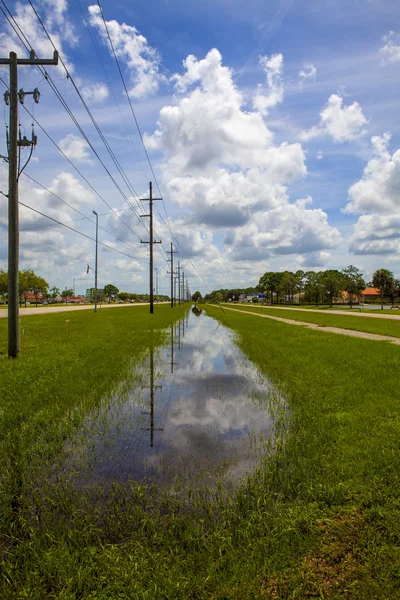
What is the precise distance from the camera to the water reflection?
554 centimetres

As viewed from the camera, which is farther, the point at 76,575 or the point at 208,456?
the point at 208,456

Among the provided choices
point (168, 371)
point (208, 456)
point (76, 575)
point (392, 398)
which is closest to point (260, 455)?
point (208, 456)

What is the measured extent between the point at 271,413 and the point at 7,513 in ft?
19.2

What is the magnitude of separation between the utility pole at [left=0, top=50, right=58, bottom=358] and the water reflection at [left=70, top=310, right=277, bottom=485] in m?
5.90

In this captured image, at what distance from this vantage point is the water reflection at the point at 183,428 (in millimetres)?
5535

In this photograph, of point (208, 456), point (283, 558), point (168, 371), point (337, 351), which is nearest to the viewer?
point (283, 558)

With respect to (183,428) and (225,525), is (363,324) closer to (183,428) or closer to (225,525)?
(183,428)

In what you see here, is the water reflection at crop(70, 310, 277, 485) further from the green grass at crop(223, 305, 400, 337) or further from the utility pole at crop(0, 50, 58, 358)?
the green grass at crop(223, 305, 400, 337)

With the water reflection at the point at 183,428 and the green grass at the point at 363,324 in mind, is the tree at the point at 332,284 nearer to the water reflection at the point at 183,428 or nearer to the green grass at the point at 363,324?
the green grass at the point at 363,324

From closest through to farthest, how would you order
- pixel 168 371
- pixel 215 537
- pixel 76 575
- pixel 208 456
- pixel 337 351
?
pixel 76 575 < pixel 215 537 < pixel 208 456 < pixel 168 371 < pixel 337 351

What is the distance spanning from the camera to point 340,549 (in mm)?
3559

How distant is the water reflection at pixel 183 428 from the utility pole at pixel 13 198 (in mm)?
5904

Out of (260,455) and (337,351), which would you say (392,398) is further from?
(337,351)

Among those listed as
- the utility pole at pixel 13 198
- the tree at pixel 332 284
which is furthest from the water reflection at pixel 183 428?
the tree at pixel 332 284
